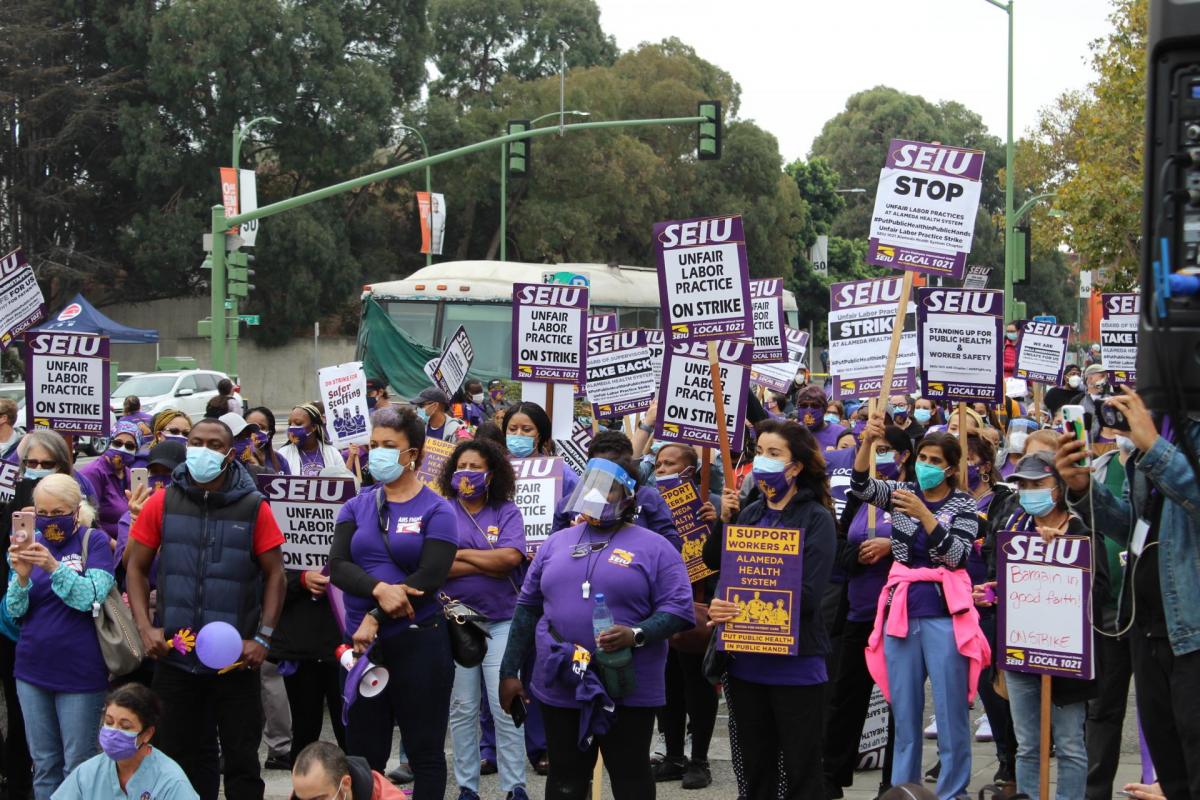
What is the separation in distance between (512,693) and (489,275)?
23886 millimetres

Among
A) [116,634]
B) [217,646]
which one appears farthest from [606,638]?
[116,634]

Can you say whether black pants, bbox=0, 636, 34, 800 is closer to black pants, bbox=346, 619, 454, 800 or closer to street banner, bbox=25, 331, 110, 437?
black pants, bbox=346, 619, 454, 800

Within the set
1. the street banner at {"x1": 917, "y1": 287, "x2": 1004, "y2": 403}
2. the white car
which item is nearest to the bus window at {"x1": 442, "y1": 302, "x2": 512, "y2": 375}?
the white car

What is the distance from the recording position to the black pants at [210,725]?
6773 mm

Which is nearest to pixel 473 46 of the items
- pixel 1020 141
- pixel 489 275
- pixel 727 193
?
pixel 727 193

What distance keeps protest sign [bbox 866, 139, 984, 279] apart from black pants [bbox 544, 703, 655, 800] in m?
4.21

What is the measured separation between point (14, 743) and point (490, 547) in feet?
8.29

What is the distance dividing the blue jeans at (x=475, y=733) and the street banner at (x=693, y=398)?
181 cm

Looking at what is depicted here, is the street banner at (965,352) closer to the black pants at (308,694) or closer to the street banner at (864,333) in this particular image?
the street banner at (864,333)

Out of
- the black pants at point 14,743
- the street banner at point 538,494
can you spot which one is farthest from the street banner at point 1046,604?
the black pants at point 14,743

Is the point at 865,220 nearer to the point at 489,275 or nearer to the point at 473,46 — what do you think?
the point at 473,46

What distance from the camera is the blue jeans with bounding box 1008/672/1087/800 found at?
278 inches

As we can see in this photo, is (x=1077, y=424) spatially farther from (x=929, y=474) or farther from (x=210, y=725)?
(x=210, y=725)

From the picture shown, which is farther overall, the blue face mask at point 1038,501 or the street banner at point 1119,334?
the street banner at point 1119,334
